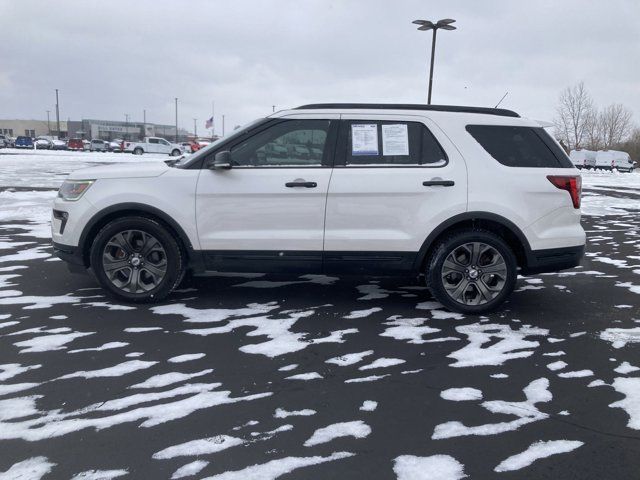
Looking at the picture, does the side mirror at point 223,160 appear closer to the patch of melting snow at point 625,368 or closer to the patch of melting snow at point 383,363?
the patch of melting snow at point 383,363

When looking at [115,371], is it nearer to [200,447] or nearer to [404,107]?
[200,447]

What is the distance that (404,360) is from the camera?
3.99 m

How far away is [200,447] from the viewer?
9.13 feet

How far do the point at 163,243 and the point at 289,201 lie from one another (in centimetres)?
125

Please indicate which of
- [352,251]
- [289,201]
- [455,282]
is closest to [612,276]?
[455,282]

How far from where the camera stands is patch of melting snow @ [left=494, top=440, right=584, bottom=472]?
2.68 meters

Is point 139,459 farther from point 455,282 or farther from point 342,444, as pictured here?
point 455,282

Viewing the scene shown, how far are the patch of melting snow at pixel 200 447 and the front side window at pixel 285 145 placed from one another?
2762 mm

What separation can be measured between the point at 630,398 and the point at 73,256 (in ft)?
15.4

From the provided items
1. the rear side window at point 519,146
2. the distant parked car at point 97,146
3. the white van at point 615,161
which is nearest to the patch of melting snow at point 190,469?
the rear side window at point 519,146

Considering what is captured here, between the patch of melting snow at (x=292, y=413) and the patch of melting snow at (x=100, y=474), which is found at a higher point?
the patch of melting snow at (x=292, y=413)

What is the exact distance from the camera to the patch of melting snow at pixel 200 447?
2.71 meters

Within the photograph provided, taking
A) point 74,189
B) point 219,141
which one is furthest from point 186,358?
point 74,189

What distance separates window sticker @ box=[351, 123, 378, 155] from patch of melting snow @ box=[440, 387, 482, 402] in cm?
233
